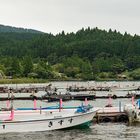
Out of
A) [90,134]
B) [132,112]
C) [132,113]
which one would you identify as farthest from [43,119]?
[132,113]

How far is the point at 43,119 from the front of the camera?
58594 mm

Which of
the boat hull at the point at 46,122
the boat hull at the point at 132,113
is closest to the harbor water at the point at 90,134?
the boat hull at the point at 46,122

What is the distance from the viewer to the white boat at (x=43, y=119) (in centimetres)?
5762

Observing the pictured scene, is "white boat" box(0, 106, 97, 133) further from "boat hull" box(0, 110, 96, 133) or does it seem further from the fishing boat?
the fishing boat

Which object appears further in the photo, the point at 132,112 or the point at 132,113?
the point at 132,113

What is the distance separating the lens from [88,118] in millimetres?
62000

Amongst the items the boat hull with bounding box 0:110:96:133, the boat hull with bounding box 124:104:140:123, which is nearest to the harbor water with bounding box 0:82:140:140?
the boat hull with bounding box 0:110:96:133

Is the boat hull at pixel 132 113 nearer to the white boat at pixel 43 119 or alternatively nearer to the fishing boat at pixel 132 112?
the fishing boat at pixel 132 112

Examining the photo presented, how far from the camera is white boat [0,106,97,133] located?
57.6 metres

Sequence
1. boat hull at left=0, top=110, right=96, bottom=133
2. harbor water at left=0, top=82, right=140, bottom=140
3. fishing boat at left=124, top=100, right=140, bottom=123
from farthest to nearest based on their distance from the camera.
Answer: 1. fishing boat at left=124, top=100, right=140, bottom=123
2. boat hull at left=0, top=110, right=96, bottom=133
3. harbor water at left=0, top=82, right=140, bottom=140

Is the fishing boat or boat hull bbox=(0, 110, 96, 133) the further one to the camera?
the fishing boat

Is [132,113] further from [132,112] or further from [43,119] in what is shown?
[43,119]

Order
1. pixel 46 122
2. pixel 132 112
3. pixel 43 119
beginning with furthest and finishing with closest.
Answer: pixel 132 112, pixel 46 122, pixel 43 119

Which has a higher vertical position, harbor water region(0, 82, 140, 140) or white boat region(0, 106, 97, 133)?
white boat region(0, 106, 97, 133)
